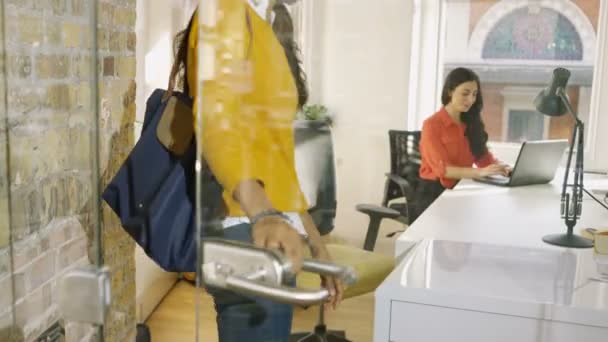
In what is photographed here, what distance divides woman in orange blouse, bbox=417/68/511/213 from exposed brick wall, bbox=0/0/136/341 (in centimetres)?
101

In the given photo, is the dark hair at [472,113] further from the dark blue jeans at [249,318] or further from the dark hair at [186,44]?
the dark blue jeans at [249,318]

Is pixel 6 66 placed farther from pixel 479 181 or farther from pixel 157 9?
pixel 479 181

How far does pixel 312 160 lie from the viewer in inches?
54.5

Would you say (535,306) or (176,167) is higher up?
(176,167)

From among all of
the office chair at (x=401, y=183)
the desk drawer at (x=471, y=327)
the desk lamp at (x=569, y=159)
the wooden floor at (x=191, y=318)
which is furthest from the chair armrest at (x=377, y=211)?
the desk drawer at (x=471, y=327)

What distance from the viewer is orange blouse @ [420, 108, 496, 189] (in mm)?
1824

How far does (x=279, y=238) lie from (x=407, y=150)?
119 cm

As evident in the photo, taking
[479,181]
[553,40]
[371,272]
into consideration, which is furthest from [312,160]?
[553,40]

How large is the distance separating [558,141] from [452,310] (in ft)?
2.79

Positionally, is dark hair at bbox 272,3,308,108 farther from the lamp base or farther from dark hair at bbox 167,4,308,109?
the lamp base

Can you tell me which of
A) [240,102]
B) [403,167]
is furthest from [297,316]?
[403,167]

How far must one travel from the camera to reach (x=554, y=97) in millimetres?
1655

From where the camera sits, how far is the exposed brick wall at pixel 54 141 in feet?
3.37

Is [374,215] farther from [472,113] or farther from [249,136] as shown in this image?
[249,136]
